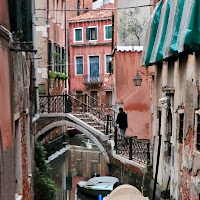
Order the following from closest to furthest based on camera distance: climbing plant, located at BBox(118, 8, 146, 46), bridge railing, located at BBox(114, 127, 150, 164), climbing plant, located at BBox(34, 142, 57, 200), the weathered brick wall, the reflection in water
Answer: the weathered brick wall < climbing plant, located at BBox(34, 142, 57, 200) < bridge railing, located at BBox(114, 127, 150, 164) < the reflection in water < climbing plant, located at BBox(118, 8, 146, 46)

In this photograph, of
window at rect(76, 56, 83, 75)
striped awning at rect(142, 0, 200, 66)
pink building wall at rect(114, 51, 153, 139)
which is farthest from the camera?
window at rect(76, 56, 83, 75)

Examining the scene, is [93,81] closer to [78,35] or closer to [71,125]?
[78,35]

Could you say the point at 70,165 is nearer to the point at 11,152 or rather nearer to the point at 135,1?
the point at 135,1

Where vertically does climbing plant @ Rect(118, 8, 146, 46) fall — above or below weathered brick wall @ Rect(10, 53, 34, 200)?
above

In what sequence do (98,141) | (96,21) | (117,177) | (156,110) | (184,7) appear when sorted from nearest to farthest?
(184,7)
(156,110)
(117,177)
(98,141)
(96,21)

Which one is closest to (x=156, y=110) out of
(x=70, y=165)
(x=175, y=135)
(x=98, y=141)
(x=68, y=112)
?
(x=175, y=135)

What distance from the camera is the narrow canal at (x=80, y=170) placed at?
13.5 metres

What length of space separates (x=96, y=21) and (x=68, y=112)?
13.5 meters

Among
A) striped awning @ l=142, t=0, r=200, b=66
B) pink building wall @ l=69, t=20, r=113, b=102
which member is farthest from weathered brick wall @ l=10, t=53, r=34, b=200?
pink building wall @ l=69, t=20, r=113, b=102

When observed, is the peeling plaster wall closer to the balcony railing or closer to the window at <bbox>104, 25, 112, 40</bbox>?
the window at <bbox>104, 25, 112, 40</bbox>

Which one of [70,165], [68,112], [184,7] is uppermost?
[184,7]

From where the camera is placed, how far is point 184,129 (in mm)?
8445

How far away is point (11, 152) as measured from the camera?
6051 millimetres

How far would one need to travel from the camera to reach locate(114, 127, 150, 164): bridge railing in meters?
12.5
